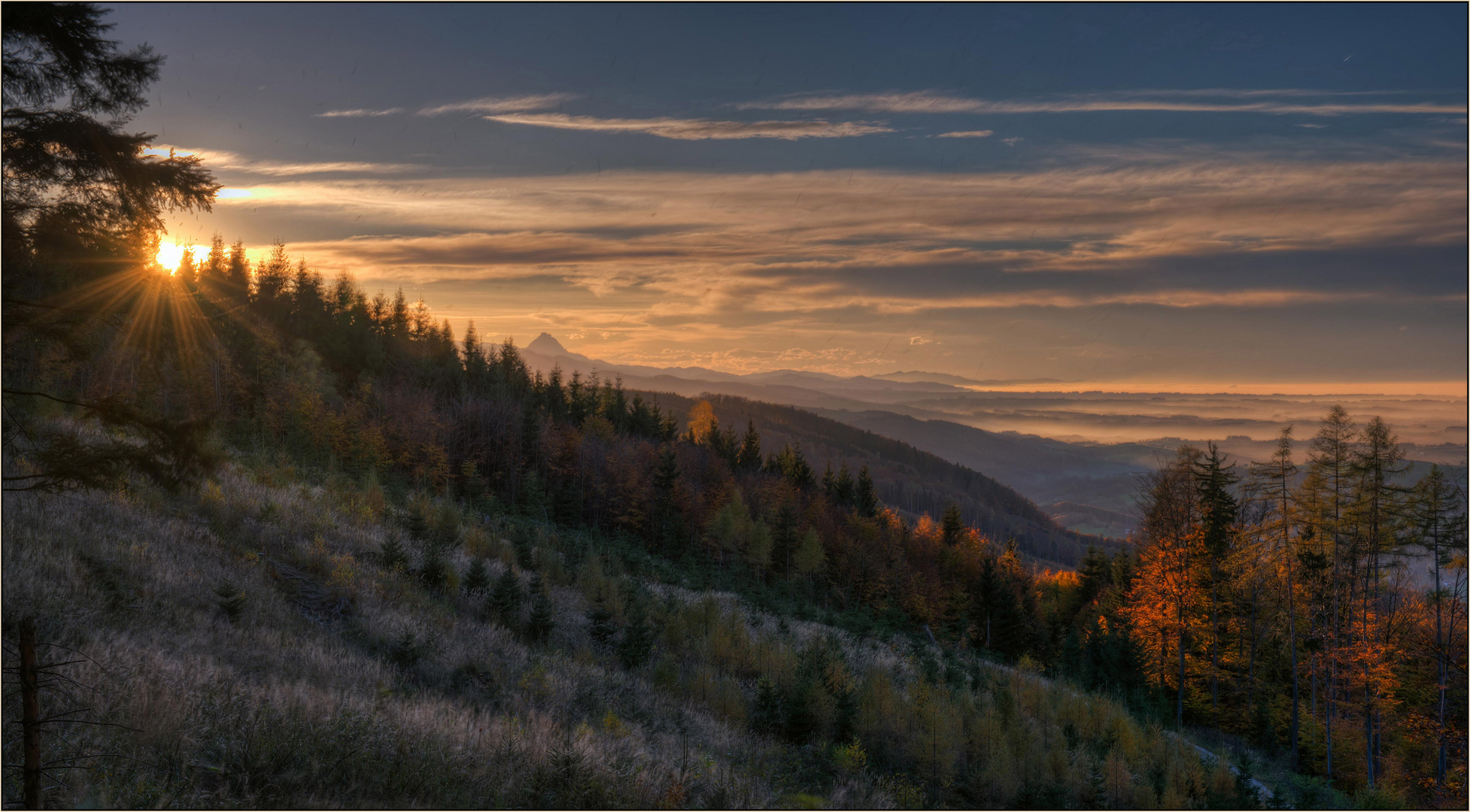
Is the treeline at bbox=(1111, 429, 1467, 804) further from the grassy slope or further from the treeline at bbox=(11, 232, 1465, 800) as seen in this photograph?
the grassy slope

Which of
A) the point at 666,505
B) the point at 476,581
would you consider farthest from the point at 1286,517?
the point at 666,505

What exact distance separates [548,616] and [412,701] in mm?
8105

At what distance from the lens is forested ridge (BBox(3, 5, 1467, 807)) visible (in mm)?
8359

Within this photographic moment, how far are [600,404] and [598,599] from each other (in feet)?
253

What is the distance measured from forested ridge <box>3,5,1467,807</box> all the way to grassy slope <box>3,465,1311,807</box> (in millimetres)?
88

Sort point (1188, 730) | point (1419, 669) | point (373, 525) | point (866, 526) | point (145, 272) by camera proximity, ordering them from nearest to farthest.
Answer: point (145, 272)
point (373, 525)
point (1419, 669)
point (1188, 730)
point (866, 526)

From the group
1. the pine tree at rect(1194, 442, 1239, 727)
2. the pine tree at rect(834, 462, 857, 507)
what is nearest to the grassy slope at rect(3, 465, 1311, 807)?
the pine tree at rect(1194, 442, 1239, 727)

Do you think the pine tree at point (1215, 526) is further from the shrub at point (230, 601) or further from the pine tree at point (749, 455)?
the pine tree at point (749, 455)

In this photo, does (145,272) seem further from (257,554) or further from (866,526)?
(866,526)

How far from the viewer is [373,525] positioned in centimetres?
2803

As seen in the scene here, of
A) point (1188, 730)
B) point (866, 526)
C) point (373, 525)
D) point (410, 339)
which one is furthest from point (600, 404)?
point (1188, 730)

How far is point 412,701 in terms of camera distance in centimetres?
1227

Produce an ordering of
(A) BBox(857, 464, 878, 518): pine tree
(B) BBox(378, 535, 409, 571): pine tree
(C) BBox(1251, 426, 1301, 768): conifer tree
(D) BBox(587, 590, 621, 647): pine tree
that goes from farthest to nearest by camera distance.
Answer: (A) BBox(857, 464, 878, 518): pine tree
(C) BBox(1251, 426, 1301, 768): conifer tree
(B) BBox(378, 535, 409, 571): pine tree
(D) BBox(587, 590, 621, 647): pine tree

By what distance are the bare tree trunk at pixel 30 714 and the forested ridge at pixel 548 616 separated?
1.52 metres
